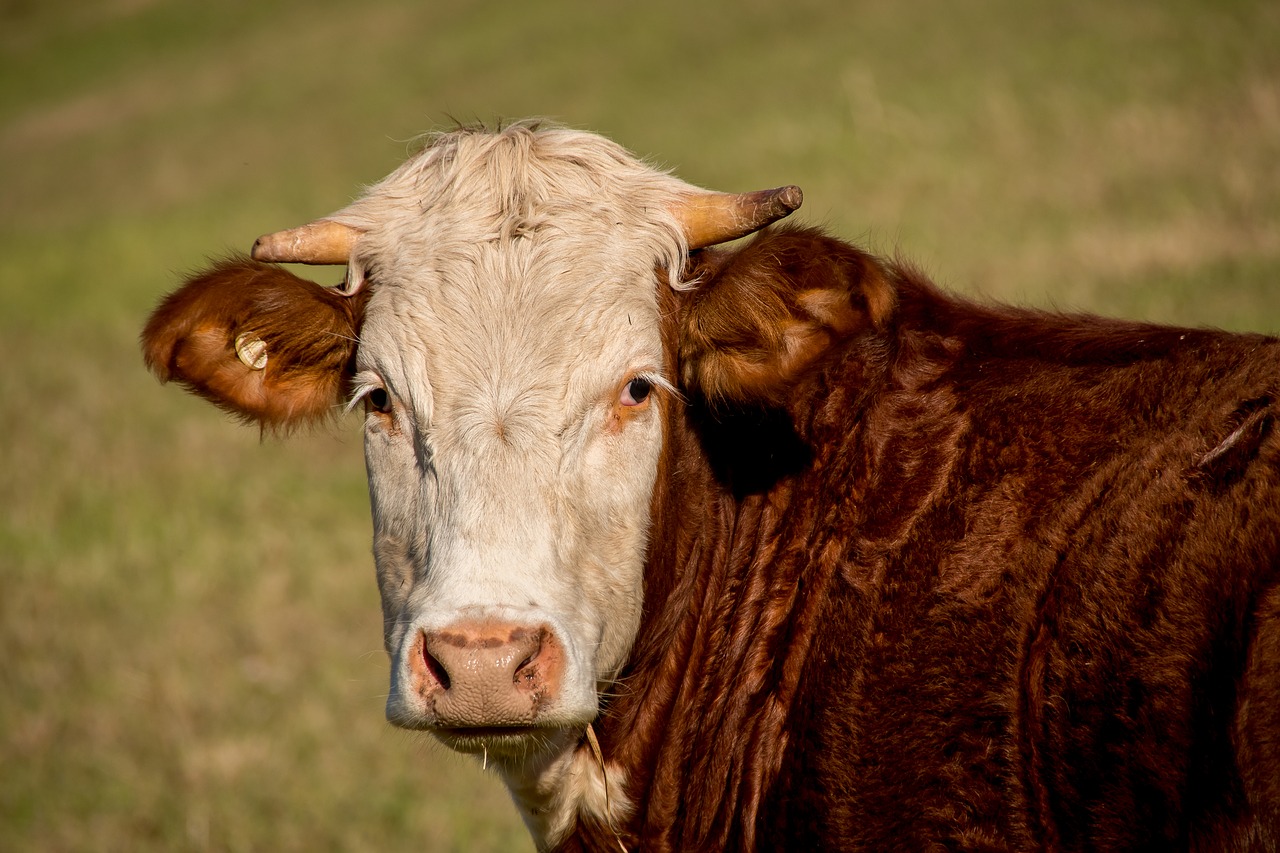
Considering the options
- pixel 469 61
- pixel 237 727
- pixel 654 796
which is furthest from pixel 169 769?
pixel 469 61

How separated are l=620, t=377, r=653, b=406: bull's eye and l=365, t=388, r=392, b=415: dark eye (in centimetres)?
65

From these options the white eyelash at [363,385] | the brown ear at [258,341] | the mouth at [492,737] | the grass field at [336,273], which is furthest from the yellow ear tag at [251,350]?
the mouth at [492,737]

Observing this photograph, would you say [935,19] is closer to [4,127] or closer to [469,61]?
[469,61]

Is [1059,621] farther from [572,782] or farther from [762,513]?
[572,782]

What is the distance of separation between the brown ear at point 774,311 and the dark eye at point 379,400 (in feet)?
2.75

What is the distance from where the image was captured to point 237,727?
6.31 m

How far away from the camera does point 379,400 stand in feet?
11.1

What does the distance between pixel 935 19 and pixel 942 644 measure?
2381 cm

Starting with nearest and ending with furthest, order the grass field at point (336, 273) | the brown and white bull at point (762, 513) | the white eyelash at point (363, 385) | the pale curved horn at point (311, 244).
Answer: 1. the brown and white bull at point (762, 513)
2. the white eyelash at point (363, 385)
3. the pale curved horn at point (311, 244)
4. the grass field at point (336, 273)

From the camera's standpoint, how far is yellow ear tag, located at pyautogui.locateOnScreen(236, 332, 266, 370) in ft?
12.0

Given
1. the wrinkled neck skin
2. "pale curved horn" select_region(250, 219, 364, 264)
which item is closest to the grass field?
"pale curved horn" select_region(250, 219, 364, 264)

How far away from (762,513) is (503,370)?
849mm

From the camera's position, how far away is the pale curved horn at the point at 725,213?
10.9 feet

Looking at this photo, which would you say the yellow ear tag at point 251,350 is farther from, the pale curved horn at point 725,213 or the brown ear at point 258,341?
the pale curved horn at point 725,213
